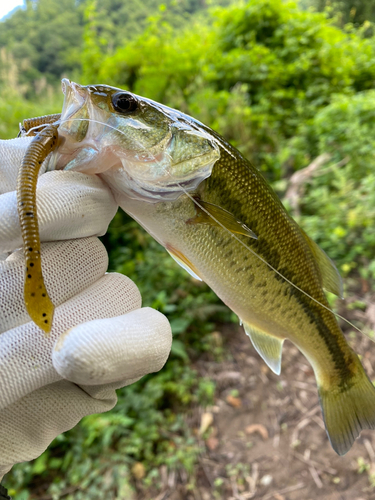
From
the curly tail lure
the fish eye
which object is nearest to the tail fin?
the curly tail lure

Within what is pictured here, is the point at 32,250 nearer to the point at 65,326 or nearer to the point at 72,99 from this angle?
the point at 65,326

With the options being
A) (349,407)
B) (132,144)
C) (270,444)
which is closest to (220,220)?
(132,144)

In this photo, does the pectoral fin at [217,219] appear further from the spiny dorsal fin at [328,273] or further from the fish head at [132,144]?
the spiny dorsal fin at [328,273]

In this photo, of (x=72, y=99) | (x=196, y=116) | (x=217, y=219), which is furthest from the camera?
(x=196, y=116)

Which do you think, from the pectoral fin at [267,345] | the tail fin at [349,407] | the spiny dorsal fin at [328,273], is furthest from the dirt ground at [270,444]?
the spiny dorsal fin at [328,273]

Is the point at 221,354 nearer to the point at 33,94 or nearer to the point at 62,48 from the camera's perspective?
the point at 33,94

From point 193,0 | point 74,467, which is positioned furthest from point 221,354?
point 193,0

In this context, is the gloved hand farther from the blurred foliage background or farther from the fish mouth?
the blurred foliage background
